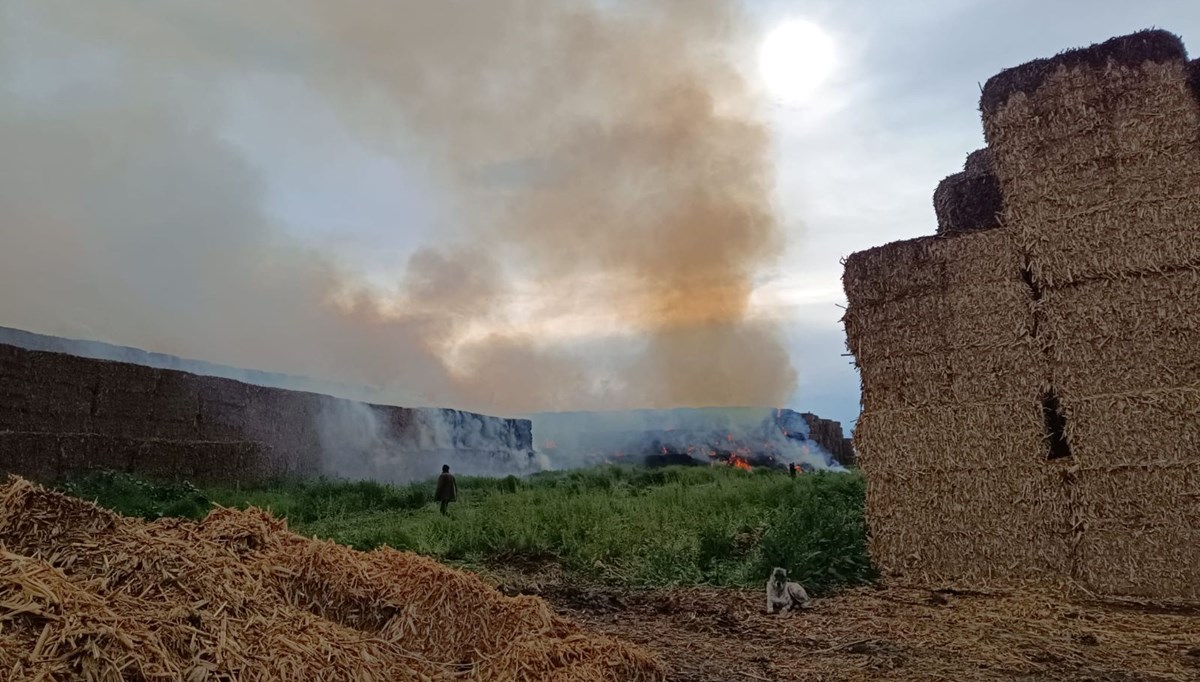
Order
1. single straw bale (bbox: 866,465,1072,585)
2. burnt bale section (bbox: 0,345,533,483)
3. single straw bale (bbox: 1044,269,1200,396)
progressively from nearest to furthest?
single straw bale (bbox: 1044,269,1200,396) → single straw bale (bbox: 866,465,1072,585) → burnt bale section (bbox: 0,345,533,483)

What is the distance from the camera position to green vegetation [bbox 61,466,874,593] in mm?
8609

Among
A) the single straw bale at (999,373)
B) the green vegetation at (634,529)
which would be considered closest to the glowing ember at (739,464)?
the green vegetation at (634,529)

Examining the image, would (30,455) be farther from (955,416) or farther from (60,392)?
(955,416)

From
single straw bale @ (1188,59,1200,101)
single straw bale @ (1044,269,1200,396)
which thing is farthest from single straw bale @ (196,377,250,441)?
single straw bale @ (1188,59,1200,101)

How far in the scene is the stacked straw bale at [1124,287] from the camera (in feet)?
23.3

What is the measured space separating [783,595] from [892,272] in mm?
4073

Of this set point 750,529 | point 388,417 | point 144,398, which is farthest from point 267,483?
point 750,529

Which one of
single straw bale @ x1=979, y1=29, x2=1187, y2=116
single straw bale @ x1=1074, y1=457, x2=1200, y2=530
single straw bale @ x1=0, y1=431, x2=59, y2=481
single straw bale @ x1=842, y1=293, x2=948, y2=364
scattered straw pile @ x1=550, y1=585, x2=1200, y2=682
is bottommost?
scattered straw pile @ x1=550, y1=585, x2=1200, y2=682

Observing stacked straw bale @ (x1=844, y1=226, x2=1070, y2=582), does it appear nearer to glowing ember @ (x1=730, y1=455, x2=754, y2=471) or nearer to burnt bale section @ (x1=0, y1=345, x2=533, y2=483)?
burnt bale section @ (x1=0, y1=345, x2=533, y2=483)

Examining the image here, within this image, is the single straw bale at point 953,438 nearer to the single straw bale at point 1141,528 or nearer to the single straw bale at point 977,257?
the single straw bale at point 1141,528

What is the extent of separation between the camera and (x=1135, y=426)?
286 inches

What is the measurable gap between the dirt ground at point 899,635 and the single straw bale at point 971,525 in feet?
1.27

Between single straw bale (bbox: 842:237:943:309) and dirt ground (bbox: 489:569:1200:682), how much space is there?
3387 millimetres

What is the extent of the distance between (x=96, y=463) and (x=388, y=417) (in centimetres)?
1466
